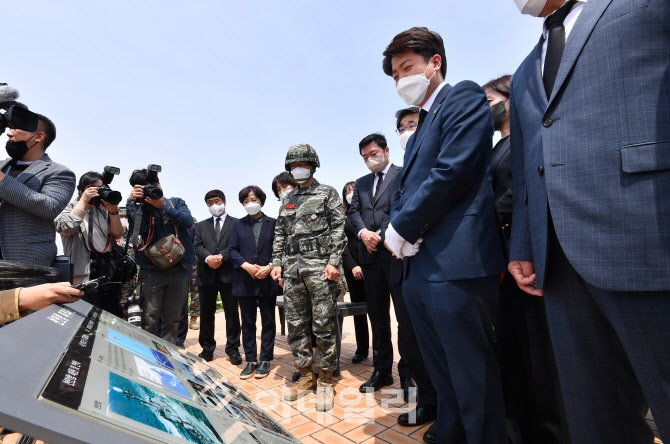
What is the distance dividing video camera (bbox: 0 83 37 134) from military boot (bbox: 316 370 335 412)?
9.08ft

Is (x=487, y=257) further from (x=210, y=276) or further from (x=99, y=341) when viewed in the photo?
(x=210, y=276)

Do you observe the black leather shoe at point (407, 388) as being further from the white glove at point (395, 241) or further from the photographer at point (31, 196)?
the photographer at point (31, 196)

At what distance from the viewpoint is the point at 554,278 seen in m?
1.18

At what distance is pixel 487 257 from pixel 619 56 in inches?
33.4

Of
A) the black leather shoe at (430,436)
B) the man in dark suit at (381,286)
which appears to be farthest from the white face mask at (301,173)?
the black leather shoe at (430,436)

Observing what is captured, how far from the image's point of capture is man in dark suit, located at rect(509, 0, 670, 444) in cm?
Answer: 94

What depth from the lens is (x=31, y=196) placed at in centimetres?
221

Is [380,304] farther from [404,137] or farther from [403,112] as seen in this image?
[403,112]

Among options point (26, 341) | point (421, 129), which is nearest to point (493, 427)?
point (421, 129)

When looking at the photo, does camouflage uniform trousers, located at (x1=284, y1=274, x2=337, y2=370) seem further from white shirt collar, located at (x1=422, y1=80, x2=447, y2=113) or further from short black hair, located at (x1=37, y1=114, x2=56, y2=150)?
short black hair, located at (x1=37, y1=114, x2=56, y2=150)

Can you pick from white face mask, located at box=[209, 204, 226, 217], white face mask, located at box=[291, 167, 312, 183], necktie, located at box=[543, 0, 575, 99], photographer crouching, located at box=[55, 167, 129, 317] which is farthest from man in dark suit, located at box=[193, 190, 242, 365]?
necktie, located at box=[543, 0, 575, 99]

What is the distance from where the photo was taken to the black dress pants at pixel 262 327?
3934mm

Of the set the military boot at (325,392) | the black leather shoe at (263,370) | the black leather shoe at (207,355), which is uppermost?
the military boot at (325,392)

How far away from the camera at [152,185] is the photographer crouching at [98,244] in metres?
0.34
